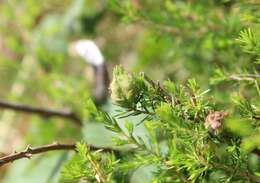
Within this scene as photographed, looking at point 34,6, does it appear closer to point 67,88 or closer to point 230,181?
point 67,88

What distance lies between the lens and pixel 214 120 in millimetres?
315

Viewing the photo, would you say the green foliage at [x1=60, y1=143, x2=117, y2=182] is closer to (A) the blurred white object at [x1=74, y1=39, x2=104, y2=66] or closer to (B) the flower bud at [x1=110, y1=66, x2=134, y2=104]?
(B) the flower bud at [x1=110, y1=66, x2=134, y2=104]

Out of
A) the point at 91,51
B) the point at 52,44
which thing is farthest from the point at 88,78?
the point at 91,51

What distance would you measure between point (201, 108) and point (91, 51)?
1.84 ft

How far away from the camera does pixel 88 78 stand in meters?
1.24

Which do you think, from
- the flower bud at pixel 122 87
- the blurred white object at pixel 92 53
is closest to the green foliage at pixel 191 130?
the flower bud at pixel 122 87

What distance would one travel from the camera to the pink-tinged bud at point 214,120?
0.31 metres

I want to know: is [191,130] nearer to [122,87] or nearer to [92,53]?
[122,87]

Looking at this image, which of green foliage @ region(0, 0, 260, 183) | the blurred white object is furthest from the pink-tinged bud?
the blurred white object

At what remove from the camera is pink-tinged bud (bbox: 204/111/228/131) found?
314 millimetres

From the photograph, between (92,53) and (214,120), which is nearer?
(214,120)

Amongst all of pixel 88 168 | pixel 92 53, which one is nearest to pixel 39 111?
pixel 92 53

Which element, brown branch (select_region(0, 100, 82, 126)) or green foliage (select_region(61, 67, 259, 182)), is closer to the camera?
green foliage (select_region(61, 67, 259, 182))

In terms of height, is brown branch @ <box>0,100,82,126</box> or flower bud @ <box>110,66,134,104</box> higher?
brown branch @ <box>0,100,82,126</box>
